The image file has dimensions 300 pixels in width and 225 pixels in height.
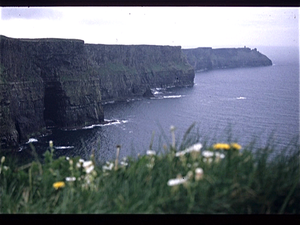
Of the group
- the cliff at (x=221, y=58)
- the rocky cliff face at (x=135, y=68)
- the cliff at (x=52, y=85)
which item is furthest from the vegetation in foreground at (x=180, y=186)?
the cliff at (x=221, y=58)

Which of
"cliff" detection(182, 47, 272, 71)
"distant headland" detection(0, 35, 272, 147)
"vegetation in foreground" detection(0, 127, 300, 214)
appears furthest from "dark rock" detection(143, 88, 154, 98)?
"vegetation in foreground" detection(0, 127, 300, 214)

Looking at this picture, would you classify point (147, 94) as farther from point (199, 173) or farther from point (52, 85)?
point (199, 173)

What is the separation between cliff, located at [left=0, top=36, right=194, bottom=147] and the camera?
4197cm

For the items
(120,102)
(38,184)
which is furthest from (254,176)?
(120,102)

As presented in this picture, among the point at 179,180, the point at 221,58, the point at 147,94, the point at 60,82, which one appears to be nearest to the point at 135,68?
the point at 147,94

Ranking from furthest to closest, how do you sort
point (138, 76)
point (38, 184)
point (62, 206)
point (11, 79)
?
point (138, 76), point (11, 79), point (38, 184), point (62, 206)

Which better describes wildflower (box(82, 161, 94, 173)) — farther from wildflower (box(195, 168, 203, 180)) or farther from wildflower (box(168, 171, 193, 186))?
wildflower (box(195, 168, 203, 180))

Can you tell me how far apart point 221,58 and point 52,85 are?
7094 centimetres

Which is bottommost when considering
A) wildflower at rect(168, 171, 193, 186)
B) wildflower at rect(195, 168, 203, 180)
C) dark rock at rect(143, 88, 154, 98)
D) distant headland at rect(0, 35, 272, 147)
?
dark rock at rect(143, 88, 154, 98)

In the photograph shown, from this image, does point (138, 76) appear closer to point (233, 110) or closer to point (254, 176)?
point (233, 110)

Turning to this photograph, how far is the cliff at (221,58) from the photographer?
10199cm

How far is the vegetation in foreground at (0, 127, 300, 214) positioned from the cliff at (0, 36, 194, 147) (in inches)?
1181
